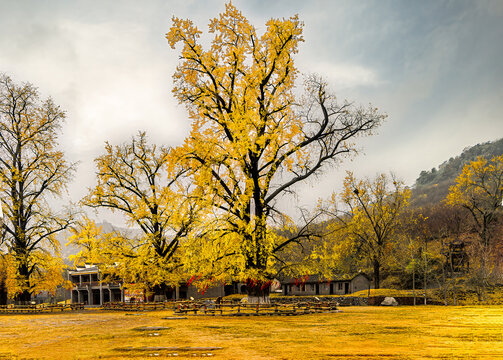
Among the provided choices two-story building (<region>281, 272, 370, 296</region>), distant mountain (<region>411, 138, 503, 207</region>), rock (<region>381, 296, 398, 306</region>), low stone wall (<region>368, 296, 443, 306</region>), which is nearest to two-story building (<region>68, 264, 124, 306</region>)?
two-story building (<region>281, 272, 370, 296</region>)

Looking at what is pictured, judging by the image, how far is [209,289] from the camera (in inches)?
2520

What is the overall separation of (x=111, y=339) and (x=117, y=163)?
29270 millimetres

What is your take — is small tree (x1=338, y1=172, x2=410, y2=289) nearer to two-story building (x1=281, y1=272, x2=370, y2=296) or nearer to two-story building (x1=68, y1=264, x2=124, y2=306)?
two-story building (x1=281, y1=272, x2=370, y2=296)

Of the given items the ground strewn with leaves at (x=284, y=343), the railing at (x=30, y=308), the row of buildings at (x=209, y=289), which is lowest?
the row of buildings at (x=209, y=289)

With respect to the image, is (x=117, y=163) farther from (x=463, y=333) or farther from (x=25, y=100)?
(x=463, y=333)

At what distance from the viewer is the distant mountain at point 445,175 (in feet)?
482

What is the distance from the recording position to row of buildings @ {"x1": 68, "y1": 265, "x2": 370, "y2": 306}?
59.7 metres

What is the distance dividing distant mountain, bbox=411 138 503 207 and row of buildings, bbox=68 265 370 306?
87815 mm

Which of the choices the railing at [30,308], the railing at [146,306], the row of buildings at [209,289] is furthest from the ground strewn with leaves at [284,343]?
the row of buildings at [209,289]

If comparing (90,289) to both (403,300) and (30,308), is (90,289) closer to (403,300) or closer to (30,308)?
(30,308)

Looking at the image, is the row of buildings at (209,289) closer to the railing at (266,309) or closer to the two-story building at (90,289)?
the two-story building at (90,289)

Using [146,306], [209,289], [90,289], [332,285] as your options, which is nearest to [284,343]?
[146,306]

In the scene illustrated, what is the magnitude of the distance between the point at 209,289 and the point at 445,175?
146 meters

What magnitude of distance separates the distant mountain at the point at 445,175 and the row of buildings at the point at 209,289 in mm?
87815
